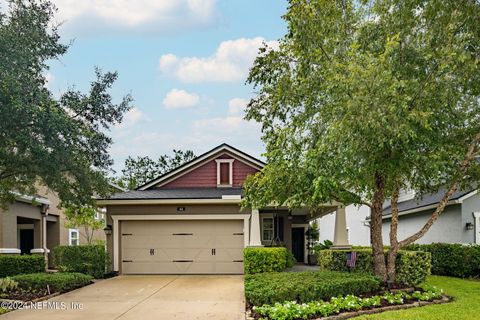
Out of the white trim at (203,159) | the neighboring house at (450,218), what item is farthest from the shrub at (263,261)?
the white trim at (203,159)

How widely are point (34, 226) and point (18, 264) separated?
5659 mm

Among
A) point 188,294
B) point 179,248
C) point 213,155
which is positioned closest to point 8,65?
point 188,294

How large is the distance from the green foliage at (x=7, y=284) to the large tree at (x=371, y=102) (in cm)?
633

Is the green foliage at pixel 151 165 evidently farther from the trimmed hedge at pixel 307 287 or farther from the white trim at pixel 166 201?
the trimmed hedge at pixel 307 287

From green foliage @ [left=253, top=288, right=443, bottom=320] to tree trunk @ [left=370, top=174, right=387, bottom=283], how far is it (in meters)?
1.27

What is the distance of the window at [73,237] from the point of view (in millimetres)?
24375

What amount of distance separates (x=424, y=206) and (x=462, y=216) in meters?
1.85

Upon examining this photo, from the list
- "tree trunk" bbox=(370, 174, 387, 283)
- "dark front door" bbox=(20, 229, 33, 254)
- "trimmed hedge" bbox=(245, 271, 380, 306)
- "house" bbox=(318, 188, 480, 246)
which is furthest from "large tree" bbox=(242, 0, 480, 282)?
"dark front door" bbox=(20, 229, 33, 254)

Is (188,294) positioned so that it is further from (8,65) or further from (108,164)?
(8,65)

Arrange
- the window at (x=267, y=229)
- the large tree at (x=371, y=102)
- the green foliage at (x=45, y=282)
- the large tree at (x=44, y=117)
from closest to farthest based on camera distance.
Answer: the large tree at (x=371, y=102), the large tree at (x=44, y=117), the green foliage at (x=45, y=282), the window at (x=267, y=229)

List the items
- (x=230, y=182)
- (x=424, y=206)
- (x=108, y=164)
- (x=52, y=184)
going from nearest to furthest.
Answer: (x=52, y=184), (x=108, y=164), (x=424, y=206), (x=230, y=182)

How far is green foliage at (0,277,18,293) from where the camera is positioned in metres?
11.4

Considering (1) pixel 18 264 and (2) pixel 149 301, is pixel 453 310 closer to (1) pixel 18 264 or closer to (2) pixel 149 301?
(2) pixel 149 301

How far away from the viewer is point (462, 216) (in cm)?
1683
